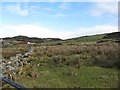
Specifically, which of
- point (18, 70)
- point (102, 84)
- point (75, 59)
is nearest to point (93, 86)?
point (102, 84)

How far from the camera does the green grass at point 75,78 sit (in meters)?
15.2

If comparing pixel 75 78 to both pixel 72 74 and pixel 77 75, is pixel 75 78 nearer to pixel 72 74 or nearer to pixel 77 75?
pixel 77 75

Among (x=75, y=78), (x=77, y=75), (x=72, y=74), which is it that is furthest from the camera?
(x=72, y=74)

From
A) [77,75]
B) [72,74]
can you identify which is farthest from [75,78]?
[72,74]

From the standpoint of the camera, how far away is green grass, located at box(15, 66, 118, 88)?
49.9 feet

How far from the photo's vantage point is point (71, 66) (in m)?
21.2

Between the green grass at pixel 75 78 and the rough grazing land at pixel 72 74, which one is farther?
the rough grazing land at pixel 72 74

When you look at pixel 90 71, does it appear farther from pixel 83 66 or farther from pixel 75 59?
pixel 75 59

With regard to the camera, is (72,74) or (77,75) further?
(72,74)

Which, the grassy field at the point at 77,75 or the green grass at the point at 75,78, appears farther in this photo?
the grassy field at the point at 77,75

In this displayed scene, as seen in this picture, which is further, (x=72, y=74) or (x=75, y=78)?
(x=72, y=74)

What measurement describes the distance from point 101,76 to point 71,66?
429 centimetres

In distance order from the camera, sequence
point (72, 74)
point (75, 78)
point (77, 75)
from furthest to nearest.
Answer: point (72, 74) → point (77, 75) → point (75, 78)

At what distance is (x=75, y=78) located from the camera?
55.4ft
